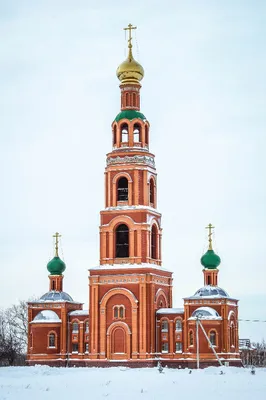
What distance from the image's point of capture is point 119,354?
52188mm

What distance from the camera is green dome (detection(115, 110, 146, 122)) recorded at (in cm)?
5538

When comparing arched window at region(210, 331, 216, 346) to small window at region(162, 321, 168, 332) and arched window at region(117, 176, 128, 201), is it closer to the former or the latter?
small window at region(162, 321, 168, 332)

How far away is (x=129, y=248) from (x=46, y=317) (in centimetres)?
753

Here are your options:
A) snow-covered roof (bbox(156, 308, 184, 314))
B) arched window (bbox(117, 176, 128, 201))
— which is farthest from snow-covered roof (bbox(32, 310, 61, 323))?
arched window (bbox(117, 176, 128, 201))

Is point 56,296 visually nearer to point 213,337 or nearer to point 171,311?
point 171,311

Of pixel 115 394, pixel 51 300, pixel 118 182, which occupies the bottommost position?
pixel 115 394

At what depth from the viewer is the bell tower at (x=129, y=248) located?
52.2 metres

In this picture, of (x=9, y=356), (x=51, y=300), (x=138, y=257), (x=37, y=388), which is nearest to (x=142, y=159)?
(x=138, y=257)

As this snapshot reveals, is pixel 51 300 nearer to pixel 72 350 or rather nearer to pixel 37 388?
pixel 72 350

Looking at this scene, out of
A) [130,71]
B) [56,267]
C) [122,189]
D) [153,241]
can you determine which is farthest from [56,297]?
[130,71]

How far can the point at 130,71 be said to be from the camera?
56.0 metres

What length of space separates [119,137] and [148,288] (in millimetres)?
10585

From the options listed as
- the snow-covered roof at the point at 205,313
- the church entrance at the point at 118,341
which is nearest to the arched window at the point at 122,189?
the church entrance at the point at 118,341

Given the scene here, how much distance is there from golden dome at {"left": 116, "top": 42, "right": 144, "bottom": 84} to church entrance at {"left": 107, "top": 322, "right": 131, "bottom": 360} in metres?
16.4
